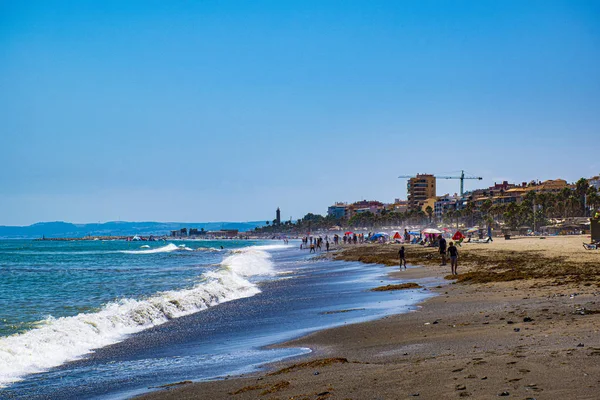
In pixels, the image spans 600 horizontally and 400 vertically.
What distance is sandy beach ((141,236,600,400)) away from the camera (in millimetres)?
6387

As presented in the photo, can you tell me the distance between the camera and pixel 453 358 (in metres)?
8.10

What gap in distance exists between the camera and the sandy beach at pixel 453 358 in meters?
6.39

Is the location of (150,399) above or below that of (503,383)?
below

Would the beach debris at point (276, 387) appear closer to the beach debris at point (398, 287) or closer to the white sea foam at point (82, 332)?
the white sea foam at point (82, 332)

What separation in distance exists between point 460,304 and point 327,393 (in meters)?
8.55

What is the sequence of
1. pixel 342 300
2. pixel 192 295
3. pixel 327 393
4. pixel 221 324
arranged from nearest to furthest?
pixel 327 393 < pixel 221 324 < pixel 342 300 < pixel 192 295

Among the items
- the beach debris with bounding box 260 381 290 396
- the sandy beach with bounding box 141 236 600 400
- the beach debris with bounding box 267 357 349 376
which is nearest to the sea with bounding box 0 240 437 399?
the beach debris with bounding box 267 357 349 376

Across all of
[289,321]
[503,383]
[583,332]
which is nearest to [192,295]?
[289,321]

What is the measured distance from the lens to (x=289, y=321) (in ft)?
50.2

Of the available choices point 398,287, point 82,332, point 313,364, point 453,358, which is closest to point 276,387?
point 313,364

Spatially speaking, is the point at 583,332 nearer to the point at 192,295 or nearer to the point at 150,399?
the point at 150,399

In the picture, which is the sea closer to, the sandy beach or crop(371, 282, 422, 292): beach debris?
crop(371, 282, 422, 292): beach debris

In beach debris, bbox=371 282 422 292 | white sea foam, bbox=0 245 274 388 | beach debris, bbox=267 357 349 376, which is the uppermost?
beach debris, bbox=267 357 349 376

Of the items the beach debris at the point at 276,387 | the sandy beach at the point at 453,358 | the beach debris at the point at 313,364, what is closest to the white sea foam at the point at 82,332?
the sandy beach at the point at 453,358
